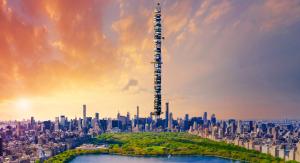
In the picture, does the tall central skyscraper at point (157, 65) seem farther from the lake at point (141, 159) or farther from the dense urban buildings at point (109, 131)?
the lake at point (141, 159)

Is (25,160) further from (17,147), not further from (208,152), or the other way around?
(208,152)

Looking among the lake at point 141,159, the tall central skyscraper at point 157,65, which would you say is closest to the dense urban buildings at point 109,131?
the lake at point 141,159

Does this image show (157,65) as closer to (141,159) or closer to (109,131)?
(141,159)

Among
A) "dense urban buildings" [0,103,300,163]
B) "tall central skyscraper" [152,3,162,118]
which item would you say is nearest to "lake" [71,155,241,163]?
"dense urban buildings" [0,103,300,163]

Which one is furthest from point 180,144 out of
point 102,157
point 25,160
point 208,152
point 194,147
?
point 25,160

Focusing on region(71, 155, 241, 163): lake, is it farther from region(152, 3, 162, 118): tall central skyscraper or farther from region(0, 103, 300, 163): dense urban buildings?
region(152, 3, 162, 118): tall central skyscraper

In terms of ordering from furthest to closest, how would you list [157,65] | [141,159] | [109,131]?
[109,131] → [141,159] → [157,65]

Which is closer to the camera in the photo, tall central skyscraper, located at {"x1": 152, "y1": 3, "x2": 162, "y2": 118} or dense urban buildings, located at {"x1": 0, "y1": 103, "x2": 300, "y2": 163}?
tall central skyscraper, located at {"x1": 152, "y1": 3, "x2": 162, "y2": 118}

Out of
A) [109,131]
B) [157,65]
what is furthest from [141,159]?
[109,131]
